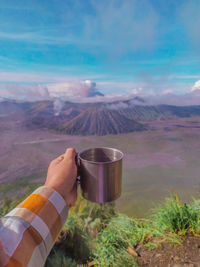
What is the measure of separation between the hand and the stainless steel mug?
0.04 meters

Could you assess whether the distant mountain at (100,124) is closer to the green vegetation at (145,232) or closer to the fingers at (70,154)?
the green vegetation at (145,232)

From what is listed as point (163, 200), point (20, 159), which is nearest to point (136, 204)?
point (163, 200)

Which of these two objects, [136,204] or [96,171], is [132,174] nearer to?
[136,204]

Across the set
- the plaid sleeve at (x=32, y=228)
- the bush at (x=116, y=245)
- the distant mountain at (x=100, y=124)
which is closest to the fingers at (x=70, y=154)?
the plaid sleeve at (x=32, y=228)

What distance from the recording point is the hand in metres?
0.76

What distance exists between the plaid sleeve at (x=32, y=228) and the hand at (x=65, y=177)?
0.17 ft

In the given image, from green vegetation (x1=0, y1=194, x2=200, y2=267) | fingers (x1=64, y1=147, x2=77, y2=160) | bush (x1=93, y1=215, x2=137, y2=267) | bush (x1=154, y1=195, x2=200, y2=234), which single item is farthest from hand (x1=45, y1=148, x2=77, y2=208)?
bush (x1=154, y1=195, x2=200, y2=234)

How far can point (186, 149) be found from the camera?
2145 cm

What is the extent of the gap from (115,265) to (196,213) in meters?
0.68

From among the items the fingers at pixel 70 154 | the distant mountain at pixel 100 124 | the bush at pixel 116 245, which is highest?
the fingers at pixel 70 154

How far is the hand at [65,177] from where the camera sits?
2.48ft

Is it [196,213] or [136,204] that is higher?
[196,213]

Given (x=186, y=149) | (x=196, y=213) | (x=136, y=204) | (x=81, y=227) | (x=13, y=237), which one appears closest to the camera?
(x=13, y=237)

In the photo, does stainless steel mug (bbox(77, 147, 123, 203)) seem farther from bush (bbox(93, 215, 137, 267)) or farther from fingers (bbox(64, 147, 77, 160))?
bush (bbox(93, 215, 137, 267))
